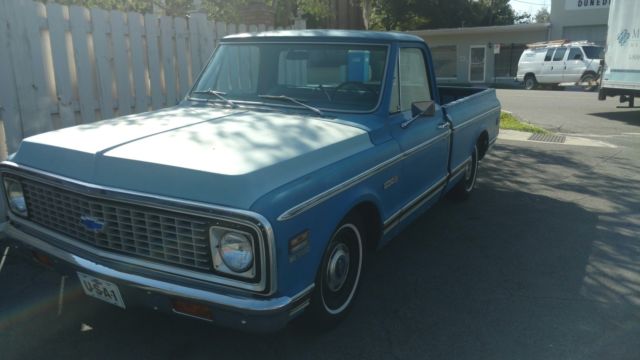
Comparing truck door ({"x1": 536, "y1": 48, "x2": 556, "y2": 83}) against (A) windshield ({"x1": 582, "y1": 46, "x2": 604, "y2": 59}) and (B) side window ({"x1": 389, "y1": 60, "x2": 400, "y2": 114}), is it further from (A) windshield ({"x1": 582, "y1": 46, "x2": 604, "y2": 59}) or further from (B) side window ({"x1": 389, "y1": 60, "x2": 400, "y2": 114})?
(B) side window ({"x1": 389, "y1": 60, "x2": 400, "y2": 114})

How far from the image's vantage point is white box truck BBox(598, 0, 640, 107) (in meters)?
13.4

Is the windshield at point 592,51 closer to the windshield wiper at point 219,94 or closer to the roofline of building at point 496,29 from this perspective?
the roofline of building at point 496,29

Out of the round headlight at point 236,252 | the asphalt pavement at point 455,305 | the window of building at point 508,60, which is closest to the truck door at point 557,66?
the window of building at point 508,60

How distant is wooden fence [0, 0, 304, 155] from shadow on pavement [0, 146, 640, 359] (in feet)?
5.26

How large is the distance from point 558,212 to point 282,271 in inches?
174

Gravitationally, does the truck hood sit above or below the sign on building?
below

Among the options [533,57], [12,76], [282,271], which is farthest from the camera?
[533,57]

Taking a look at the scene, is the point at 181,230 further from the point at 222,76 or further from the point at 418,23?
the point at 418,23

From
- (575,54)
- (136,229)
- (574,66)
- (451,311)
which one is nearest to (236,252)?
(136,229)

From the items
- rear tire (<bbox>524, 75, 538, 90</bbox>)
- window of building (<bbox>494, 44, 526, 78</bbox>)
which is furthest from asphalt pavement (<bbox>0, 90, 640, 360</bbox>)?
window of building (<bbox>494, 44, 526, 78</bbox>)

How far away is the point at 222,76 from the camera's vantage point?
14.6 ft

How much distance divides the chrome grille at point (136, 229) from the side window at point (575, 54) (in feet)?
81.7

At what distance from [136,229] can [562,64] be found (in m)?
25.4

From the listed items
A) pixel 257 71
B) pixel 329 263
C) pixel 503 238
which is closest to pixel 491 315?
pixel 329 263
